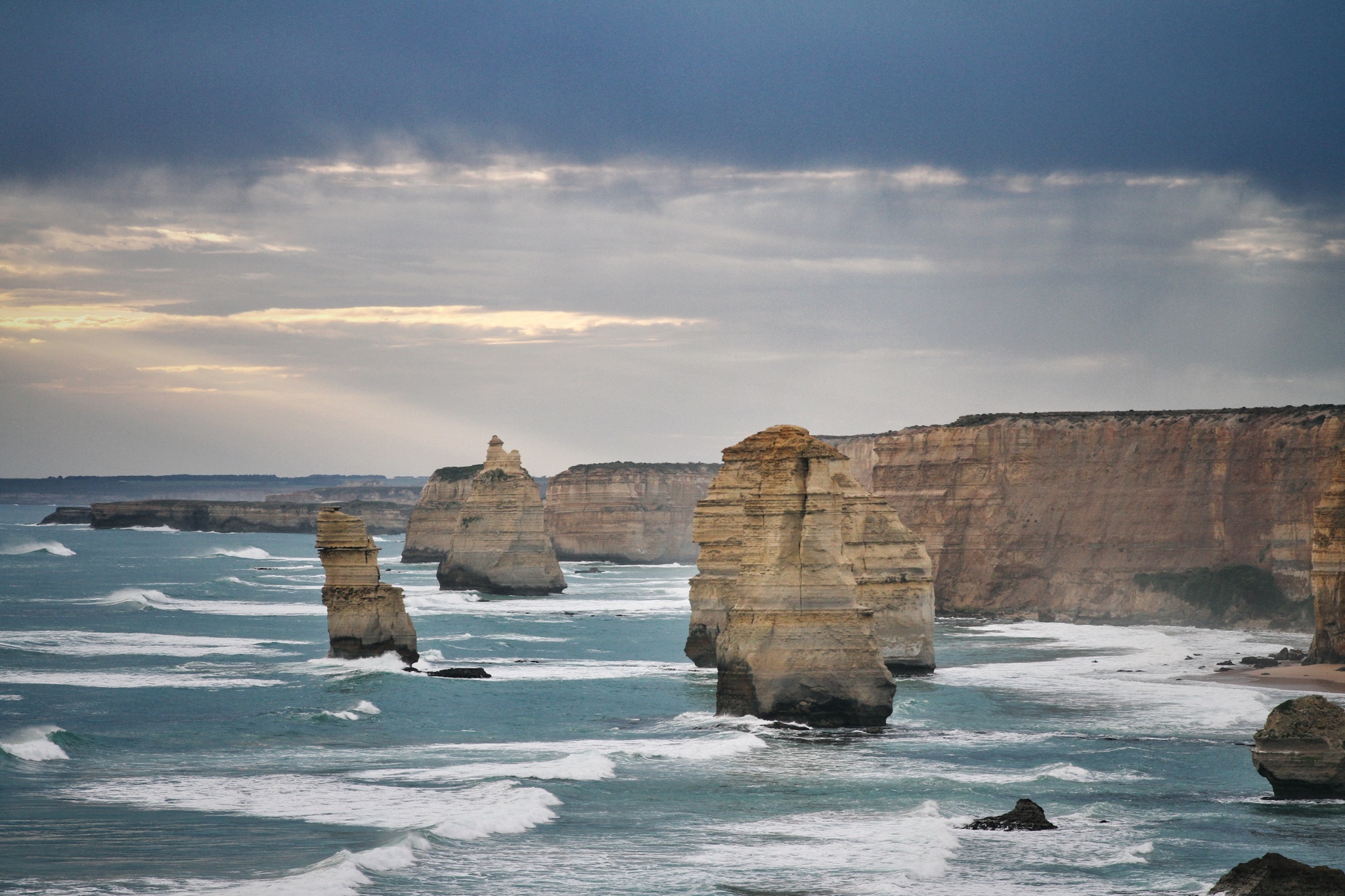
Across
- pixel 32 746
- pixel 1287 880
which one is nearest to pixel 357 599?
pixel 32 746

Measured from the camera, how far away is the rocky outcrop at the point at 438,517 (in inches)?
4692

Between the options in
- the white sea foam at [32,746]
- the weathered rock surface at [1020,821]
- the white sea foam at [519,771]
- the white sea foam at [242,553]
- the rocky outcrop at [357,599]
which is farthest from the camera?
the white sea foam at [242,553]

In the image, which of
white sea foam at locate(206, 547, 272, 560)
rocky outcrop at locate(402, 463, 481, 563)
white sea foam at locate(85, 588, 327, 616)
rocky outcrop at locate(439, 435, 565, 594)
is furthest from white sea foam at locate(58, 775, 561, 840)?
white sea foam at locate(206, 547, 272, 560)

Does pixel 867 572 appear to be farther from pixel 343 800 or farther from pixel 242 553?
pixel 242 553

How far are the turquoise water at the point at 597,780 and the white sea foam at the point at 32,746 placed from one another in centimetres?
8

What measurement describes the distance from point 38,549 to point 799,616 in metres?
127

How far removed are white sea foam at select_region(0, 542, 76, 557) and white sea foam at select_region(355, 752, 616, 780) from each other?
112351mm

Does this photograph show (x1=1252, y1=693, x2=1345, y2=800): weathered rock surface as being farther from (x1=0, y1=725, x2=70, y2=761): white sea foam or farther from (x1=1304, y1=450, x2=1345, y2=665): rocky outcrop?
→ (x1=0, y1=725, x2=70, y2=761): white sea foam

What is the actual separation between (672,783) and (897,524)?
711 inches

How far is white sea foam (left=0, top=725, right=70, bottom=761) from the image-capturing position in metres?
26.9

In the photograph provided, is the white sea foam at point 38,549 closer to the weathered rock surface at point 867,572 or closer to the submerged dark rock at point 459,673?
the submerged dark rock at point 459,673

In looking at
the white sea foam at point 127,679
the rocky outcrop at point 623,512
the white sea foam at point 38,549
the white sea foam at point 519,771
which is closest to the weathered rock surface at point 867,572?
the white sea foam at point 127,679

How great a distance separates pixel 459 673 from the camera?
39.9 metres

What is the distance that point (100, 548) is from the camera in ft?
492
